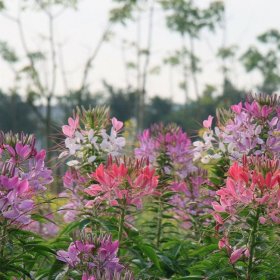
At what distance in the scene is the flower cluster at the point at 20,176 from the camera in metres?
2.67

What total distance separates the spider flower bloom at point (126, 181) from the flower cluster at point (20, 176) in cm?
26

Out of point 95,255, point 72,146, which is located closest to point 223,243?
point 95,255

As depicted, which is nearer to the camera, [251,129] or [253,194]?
[253,194]

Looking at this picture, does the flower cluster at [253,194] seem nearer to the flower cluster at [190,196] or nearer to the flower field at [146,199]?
the flower field at [146,199]

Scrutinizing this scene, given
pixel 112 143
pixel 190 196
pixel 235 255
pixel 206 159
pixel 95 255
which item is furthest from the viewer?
pixel 190 196

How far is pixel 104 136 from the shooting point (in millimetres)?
3709

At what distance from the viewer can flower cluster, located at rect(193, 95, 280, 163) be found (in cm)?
362

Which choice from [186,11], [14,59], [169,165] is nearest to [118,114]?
[186,11]

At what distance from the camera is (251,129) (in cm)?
364

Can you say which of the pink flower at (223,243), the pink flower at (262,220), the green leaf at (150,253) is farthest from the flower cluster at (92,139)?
the pink flower at (262,220)

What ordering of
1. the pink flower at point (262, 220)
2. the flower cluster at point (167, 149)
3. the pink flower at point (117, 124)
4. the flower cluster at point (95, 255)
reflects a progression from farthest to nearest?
the flower cluster at point (167, 149)
the pink flower at point (117, 124)
the pink flower at point (262, 220)
the flower cluster at point (95, 255)

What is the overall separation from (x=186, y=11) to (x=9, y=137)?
23.4m

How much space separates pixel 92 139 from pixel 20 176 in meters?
0.76

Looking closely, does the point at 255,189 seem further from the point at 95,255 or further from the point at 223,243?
the point at 95,255
